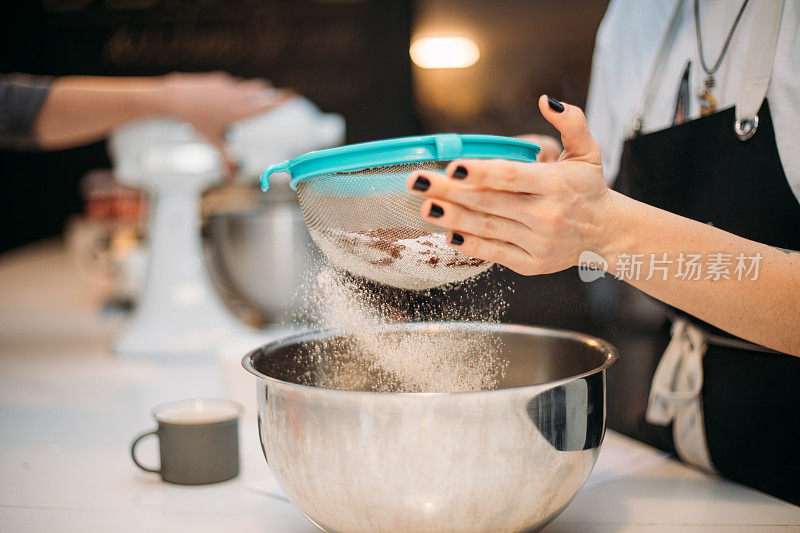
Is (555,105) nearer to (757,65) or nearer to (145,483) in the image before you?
(757,65)

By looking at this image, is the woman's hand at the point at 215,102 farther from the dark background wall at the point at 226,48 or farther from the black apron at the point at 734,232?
the dark background wall at the point at 226,48

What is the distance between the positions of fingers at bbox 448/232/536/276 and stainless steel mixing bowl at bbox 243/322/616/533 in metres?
0.09

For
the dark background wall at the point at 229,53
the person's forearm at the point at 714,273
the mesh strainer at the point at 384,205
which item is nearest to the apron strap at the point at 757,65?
the person's forearm at the point at 714,273

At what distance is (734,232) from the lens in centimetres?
60

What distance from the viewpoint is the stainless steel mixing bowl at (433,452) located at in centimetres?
43

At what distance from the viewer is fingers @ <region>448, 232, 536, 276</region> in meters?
0.48

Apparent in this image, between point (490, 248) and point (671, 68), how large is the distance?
0.38 m

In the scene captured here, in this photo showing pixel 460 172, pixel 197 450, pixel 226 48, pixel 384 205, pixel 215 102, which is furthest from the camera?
pixel 226 48

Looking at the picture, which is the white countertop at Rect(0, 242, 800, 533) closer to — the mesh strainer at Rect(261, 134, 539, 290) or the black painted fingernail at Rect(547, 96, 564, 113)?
the mesh strainer at Rect(261, 134, 539, 290)

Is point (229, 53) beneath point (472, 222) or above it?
above

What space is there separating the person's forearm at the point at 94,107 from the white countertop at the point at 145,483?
1.42 ft

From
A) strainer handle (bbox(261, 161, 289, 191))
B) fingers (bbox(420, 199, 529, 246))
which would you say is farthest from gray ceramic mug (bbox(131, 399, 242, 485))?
fingers (bbox(420, 199, 529, 246))

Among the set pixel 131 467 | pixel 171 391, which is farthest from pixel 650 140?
pixel 171 391
